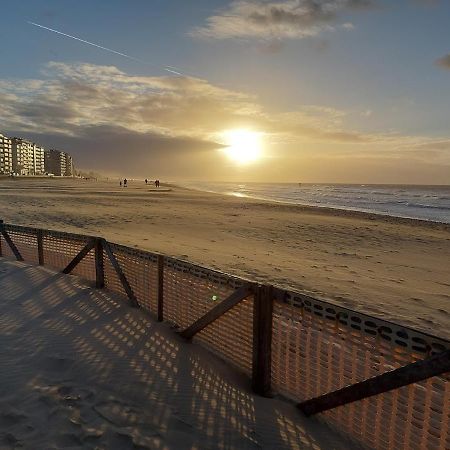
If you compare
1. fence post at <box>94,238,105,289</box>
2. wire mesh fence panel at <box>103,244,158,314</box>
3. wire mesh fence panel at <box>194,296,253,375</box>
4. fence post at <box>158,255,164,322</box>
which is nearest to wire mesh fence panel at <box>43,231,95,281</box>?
fence post at <box>94,238,105,289</box>

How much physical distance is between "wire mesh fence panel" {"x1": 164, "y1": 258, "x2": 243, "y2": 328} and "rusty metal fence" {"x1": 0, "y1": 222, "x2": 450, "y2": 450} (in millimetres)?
18

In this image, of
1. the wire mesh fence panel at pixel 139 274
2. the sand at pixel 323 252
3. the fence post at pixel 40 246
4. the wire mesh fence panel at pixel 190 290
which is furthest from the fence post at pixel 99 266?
the sand at pixel 323 252

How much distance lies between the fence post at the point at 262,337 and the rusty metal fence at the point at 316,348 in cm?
1

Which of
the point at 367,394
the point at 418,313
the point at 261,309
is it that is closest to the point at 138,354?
the point at 261,309

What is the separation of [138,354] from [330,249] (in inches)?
533

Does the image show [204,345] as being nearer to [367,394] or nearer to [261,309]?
[261,309]

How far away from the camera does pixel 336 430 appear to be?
4.18m

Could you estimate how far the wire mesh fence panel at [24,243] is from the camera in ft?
36.3

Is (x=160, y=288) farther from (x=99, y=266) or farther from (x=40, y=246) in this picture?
(x=40, y=246)

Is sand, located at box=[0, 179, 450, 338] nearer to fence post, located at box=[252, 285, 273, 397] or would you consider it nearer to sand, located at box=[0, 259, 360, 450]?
fence post, located at box=[252, 285, 273, 397]

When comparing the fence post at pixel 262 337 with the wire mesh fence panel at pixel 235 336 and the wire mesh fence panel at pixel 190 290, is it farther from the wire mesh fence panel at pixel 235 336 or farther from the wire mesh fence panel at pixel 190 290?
the wire mesh fence panel at pixel 190 290

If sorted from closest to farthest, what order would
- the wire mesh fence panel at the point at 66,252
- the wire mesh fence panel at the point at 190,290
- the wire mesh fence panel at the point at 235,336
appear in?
the wire mesh fence panel at the point at 235,336, the wire mesh fence panel at the point at 190,290, the wire mesh fence panel at the point at 66,252

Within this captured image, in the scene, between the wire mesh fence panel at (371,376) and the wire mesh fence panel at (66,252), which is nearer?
the wire mesh fence panel at (371,376)

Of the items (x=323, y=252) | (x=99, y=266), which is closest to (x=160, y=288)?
(x=99, y=266)
